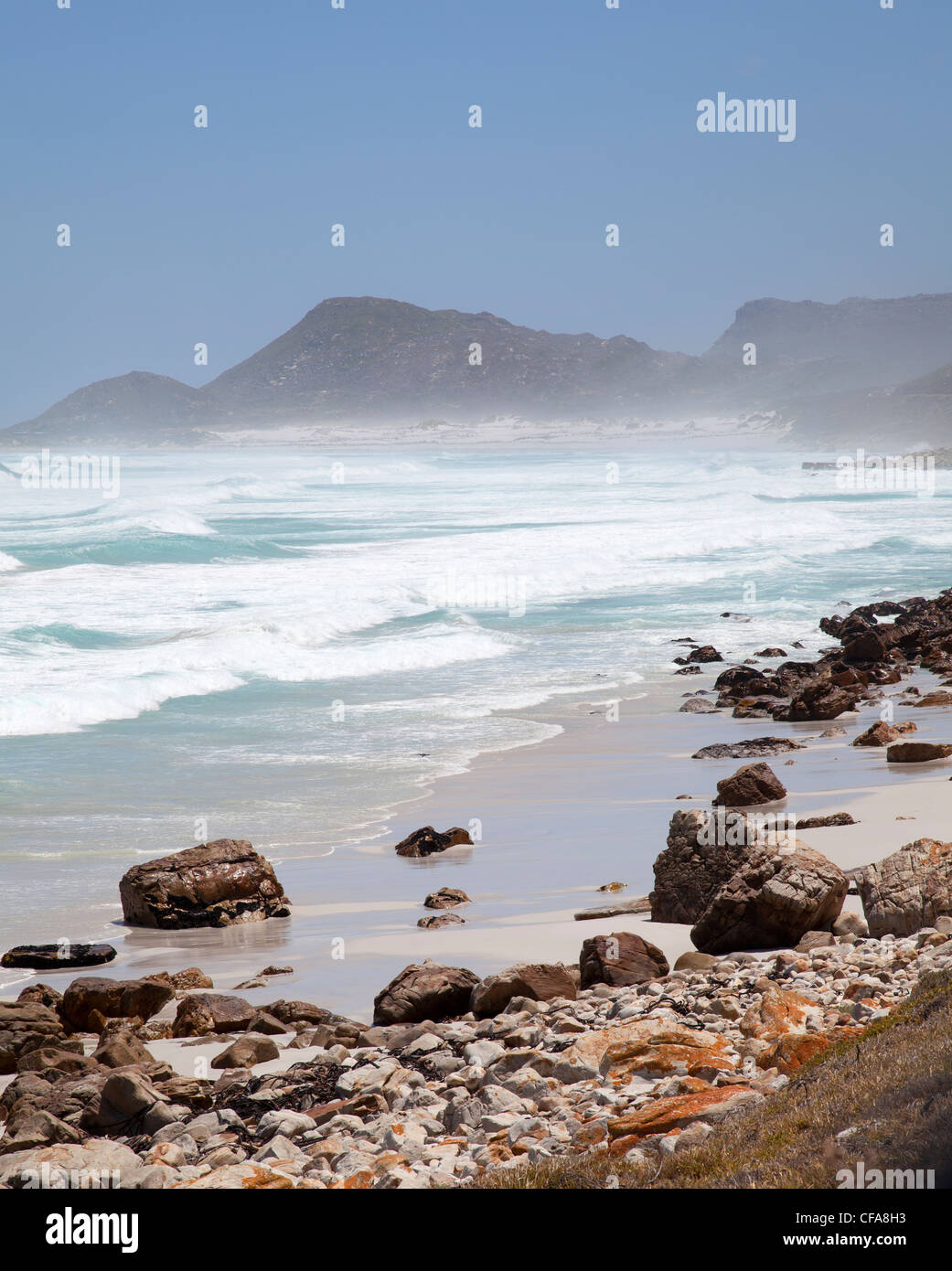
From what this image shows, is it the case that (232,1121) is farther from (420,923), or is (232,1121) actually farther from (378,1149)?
(420,923)

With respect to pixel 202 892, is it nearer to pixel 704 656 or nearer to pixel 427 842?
pixel 427 842

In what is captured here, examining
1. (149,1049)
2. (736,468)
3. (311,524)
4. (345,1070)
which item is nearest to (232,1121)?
(345,1070)

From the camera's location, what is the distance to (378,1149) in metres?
4.32

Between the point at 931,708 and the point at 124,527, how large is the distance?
3094 cm

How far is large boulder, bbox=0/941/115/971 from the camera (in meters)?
7.20

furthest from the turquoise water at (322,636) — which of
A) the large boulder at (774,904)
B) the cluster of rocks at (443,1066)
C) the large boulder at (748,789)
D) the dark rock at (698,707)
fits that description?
the large boulder at (774,904)

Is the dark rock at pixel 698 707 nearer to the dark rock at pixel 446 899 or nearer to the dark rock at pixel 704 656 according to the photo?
the dark rock at pixel 704 656

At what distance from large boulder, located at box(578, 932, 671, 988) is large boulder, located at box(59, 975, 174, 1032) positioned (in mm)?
2103

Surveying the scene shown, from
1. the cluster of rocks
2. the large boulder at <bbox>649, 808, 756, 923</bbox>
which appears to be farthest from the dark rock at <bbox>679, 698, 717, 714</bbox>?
the cluster of rocks

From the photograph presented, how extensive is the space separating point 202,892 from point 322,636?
14.2 meters

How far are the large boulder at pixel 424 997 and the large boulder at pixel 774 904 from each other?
1.33m

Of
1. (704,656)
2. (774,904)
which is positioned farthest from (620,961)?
(704,656)

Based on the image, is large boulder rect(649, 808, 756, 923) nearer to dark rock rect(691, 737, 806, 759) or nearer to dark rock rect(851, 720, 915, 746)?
dark rock rect(691, 737, 806, 759)
